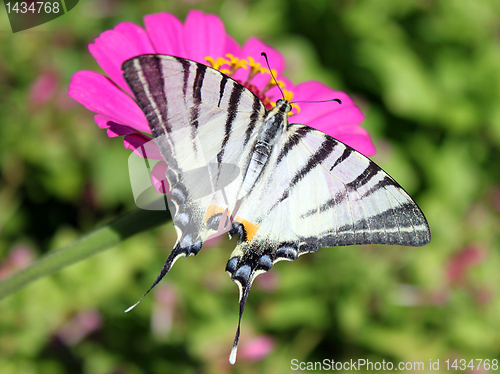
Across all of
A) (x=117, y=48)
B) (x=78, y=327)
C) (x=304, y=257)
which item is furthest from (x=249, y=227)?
(x=304, y=257)

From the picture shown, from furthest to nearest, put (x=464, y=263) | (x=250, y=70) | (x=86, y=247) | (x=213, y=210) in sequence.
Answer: (x=464, y=263), (x=250, y=70), (x=213, y=210), (x=86, y=247)

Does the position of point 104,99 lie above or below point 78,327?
above

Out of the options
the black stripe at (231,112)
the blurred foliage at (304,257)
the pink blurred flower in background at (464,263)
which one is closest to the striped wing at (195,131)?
the black stripe at (231,112)

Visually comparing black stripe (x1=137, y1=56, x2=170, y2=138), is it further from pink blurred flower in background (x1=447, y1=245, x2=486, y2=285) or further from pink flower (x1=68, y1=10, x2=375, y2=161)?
pink blurred flower in background (x1=447, y1=245, x2=486, y2=285)

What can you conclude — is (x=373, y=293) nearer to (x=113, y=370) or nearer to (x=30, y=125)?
(x=113, y=370)

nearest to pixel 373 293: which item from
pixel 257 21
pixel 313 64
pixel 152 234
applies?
pixel 152 234

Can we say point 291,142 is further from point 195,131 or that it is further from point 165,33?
point 165,33

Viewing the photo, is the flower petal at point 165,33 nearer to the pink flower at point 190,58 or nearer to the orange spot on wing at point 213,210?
the pink flower at point 190,58
